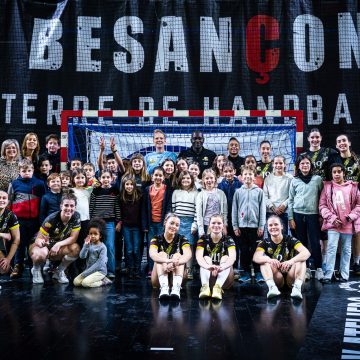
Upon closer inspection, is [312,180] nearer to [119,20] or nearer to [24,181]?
[24,181]

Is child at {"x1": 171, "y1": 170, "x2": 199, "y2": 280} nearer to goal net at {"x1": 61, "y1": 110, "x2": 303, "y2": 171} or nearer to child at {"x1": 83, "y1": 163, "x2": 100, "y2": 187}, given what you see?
Answer: child at {"x1": 83, "y1": 163, "x2": 100, "y2": 187}

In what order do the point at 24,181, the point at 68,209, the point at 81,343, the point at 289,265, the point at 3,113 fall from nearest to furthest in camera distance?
the point at 81,343, the point at 289,265, the point at 68,209, the point at 24,181, the point at 3,113

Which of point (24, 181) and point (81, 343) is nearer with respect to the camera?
point (81, 343)

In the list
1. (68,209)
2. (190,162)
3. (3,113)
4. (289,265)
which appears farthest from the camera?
(3,113)

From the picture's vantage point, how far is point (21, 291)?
5707 millimetres

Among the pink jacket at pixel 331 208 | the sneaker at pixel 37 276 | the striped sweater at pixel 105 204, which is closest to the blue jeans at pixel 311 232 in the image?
the pink jacket at pixel 331 208

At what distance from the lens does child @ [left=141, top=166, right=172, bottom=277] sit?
260 inches

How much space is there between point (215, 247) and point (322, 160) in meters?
2.13

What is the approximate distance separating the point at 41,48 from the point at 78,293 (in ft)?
18.1

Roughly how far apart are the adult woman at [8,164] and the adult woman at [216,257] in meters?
2.69

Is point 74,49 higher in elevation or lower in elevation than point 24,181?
higher

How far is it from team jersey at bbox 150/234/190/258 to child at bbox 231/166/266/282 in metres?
0.89

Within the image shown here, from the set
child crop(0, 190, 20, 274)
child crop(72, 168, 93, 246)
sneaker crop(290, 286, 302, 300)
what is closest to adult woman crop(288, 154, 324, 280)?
sneaker crop(290, 286, 302, 300)

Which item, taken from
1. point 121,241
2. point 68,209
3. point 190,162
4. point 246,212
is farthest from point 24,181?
point 246,212
